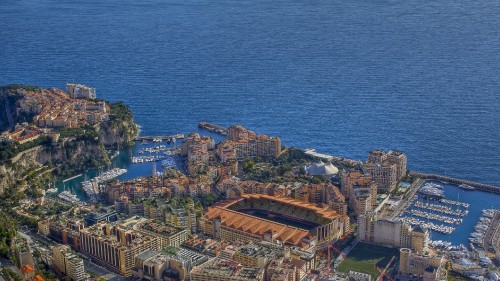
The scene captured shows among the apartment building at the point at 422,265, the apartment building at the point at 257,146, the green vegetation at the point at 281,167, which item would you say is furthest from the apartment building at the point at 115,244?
the apartment building at the point at 257,146

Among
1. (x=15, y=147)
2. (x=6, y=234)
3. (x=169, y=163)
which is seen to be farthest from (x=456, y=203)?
(x=15, y=147)

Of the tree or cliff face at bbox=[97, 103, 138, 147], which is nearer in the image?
the tree

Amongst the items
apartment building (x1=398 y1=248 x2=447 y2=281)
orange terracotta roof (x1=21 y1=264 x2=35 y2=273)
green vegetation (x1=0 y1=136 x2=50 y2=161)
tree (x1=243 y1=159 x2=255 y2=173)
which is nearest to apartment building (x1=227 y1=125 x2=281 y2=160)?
tree (x1=243 y1=159 x2=255 y2=173)

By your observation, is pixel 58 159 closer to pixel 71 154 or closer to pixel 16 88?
pixel 71 154

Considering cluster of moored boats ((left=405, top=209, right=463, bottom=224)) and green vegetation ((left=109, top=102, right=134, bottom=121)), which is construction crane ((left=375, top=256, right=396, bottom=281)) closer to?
cluster of moored boats ((left=405, top=209, right=463, bottom=224))

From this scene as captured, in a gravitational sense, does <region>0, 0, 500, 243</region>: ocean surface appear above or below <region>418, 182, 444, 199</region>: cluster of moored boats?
above

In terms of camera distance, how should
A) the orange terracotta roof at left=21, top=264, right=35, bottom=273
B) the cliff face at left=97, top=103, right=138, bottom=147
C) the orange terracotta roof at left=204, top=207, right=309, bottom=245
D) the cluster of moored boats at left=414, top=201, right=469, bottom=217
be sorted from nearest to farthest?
1. the orange terracotta roof at left=21, top=264, right=35, bottom=273
2. the orange terracotta roof at left=204, top=207, right=309, bottom=245
3. the cluster of moored boats at left=414, top=201, right=469, bottom=217
4. the cliff face at left=97, top=103, right=138, bottom=147
